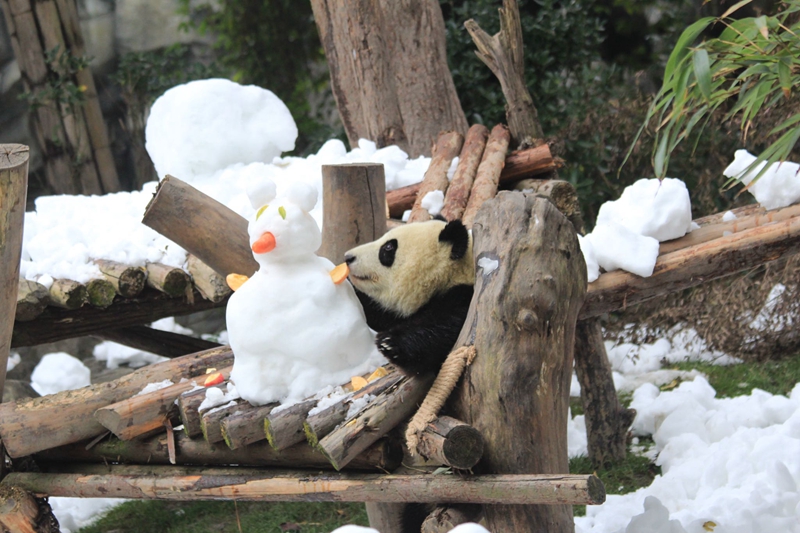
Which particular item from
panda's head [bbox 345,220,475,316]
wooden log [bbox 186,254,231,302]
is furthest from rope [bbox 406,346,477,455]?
wooden log [bbox 186,254,231,302]

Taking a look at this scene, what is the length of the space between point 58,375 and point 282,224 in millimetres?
4509

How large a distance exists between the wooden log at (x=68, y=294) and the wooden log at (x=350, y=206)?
53.9 inches

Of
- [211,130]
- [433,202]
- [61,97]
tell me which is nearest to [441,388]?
[433,202]

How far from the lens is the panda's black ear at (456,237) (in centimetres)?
237

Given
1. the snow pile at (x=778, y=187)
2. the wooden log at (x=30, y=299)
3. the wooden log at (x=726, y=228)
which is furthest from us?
the wooden log at (x=30, y=299)

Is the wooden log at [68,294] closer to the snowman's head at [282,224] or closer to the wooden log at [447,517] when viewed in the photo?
the snowman's head at [282,224]

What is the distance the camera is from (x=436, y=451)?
2.04 metres

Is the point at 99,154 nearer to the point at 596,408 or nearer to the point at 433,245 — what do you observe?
the point at 596,408

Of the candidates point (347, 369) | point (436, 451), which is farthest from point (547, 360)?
point (347, 369)

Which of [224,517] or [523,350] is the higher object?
[523,350]

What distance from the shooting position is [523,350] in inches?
84.0

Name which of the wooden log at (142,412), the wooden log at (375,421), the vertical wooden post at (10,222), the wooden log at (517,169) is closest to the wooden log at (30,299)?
the vertical wooden post at (10,222)

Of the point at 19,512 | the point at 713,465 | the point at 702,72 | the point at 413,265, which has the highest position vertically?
the point at 702,72

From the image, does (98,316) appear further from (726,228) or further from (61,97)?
(61,97)
